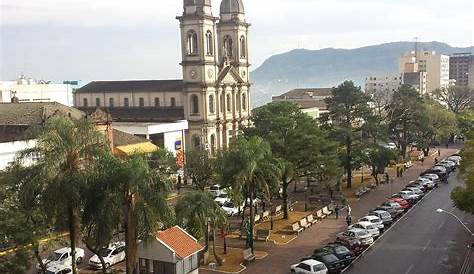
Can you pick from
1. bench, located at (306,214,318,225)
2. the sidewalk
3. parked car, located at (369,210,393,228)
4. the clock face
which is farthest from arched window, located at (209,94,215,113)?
parked car, located at (369,210,393,228)

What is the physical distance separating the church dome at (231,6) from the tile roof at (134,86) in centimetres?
1565

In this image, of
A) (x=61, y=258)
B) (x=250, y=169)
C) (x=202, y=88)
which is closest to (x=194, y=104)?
(x=202, y=88)

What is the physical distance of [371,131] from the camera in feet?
200

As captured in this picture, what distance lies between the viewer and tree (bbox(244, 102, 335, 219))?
4950 cm

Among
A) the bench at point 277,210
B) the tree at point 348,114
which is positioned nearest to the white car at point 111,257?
the bench at point 277,210

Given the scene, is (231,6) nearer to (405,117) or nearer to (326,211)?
(405,117)

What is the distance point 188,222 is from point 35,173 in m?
11.7

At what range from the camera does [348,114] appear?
61000 millimetres

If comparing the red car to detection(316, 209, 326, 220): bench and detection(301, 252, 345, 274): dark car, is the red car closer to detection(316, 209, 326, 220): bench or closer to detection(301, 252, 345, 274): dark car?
detection(316, 209, 326, 220): bench

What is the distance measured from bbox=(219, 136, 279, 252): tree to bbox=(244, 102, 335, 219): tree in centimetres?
859

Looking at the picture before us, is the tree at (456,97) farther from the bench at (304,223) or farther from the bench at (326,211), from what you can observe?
the bench at (304,223)

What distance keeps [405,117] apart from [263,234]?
138 feet

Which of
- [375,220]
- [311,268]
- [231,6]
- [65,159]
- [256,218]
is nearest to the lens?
[65,159]

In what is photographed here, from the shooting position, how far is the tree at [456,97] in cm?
12294
